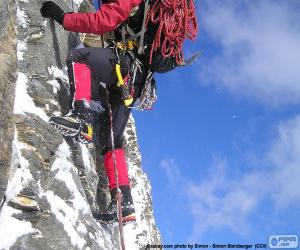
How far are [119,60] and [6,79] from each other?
1847mm

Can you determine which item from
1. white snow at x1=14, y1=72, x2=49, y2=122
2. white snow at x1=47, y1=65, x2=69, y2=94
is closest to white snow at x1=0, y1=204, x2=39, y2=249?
white snow at x1=14, y1=72, x2=49, y2=122

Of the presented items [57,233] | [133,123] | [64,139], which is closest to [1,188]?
[57,233]

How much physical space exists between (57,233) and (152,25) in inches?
132

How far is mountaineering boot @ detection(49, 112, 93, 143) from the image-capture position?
21.5ft

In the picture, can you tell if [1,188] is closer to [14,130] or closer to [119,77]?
[14,130]

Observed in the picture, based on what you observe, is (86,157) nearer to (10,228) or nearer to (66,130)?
(66,130)

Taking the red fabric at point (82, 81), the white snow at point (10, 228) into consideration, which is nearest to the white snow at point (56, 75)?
the red fabric at point (82, 81)

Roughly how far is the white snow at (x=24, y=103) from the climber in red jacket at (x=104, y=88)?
1.48 feet

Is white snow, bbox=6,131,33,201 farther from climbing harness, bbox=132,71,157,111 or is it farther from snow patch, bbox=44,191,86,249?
climbing harness, bbox=132,71,157,111

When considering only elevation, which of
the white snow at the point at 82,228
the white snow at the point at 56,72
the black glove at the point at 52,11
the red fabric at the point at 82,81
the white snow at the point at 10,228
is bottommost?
the white snow at the point at 10,228

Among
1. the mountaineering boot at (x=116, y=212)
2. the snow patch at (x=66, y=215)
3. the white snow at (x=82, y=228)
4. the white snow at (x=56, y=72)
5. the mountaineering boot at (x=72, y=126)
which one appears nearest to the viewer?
the snow patch at (x=66, y=215)

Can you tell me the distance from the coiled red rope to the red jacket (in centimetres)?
46

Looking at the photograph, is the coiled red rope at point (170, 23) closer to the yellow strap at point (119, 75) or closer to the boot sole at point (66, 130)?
the yellow strap at point (119, 75)

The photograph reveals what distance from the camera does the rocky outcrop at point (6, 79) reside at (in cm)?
566
